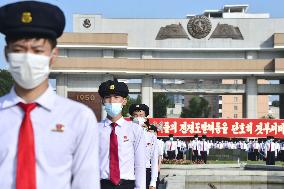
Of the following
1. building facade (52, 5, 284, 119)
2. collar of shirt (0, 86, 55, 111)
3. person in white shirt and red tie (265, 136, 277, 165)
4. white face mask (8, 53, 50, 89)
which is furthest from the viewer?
building facade (52, 5, 284, 119)

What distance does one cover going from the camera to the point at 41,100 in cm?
276

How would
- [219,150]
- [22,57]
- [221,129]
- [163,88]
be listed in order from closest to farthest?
1. [22,57]
2. [219,150]
3. [221,129]
4. [163,88]

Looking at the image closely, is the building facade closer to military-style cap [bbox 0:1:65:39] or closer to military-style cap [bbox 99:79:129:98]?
military-style cap [bbox 99:79:129:98]

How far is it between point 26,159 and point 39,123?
17 cm

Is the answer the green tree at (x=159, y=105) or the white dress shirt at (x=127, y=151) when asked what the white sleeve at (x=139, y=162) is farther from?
the green tree at (x=159, y=105)

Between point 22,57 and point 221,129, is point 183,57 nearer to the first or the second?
point 221,129

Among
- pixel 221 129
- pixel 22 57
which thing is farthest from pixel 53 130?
pixel 221 129

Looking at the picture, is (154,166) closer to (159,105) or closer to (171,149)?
(171,149)

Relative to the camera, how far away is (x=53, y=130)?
2.73m

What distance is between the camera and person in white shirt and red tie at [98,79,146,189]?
21.1 feet

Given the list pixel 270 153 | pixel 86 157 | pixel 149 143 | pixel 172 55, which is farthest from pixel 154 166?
pixel 172 55

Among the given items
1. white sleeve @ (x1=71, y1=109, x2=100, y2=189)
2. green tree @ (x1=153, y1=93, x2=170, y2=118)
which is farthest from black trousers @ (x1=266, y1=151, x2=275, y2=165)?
green tree @ (x1=153, y1=93, x2=170, y2=118)

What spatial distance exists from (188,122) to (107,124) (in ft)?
120

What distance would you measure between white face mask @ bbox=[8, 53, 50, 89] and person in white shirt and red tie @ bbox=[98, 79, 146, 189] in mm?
3668
